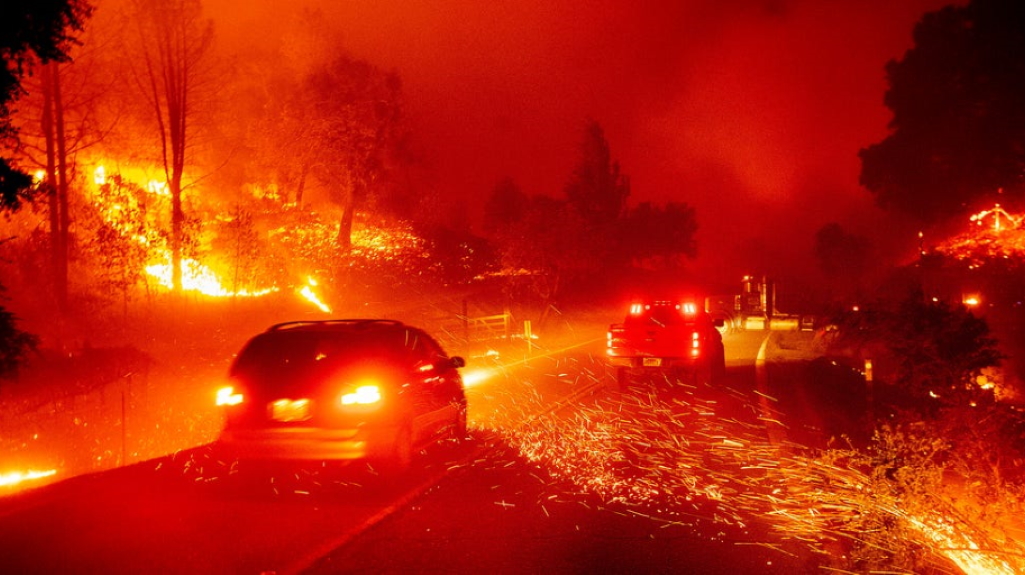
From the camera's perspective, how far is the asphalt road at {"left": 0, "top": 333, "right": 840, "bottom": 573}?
18.4 ft

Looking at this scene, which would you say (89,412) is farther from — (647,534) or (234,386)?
(647,534)

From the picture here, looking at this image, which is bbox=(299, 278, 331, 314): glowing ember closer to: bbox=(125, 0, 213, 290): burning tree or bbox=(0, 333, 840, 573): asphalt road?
bbox=(125, 0, 213, 290): burning tree

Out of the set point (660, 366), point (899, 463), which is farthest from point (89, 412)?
point (899, 463)

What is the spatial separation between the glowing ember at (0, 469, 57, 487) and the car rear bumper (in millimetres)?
8106

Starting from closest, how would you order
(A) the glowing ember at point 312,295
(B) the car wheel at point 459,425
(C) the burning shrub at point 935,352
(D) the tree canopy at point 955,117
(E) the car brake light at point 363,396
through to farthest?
(E) the car brake light at point 363,396
(B) the car wheel at point 459,425
(C) the burning shrub at point 935,352
(D) the tree canopy at point 955,117
(A) the glowing ember at point 312,295

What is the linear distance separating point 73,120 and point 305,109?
12004 millimetres

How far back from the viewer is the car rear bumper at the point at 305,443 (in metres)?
7.70

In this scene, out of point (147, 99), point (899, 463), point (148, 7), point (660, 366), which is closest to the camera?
point (899, 463)

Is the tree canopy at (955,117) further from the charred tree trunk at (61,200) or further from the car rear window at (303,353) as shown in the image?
the charred tree trunk at (61,200)

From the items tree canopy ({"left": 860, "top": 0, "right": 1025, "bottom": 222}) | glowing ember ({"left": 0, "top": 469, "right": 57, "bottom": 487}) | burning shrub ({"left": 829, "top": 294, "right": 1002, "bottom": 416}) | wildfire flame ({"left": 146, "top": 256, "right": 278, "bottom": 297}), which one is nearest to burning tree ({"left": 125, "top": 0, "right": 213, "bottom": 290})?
wildfire flame ({"left": 146, "top": 256, "right": 278, "bottom": 297})

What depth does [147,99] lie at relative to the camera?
73.6ft

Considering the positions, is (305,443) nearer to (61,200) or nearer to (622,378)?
(622,378)

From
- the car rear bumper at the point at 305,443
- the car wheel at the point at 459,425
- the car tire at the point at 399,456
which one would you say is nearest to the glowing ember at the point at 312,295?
the car wheel at the point at 459,425

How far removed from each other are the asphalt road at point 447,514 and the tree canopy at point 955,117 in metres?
24.5
